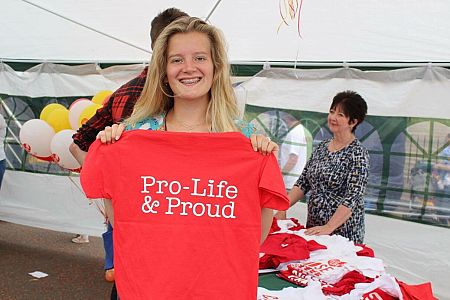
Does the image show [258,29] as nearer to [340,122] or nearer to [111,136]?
[340,122]

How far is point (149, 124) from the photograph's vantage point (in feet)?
4.94

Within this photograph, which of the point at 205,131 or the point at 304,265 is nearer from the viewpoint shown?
the point at 205,131

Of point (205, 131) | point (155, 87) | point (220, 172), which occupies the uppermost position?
point (155, 87)

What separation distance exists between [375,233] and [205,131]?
3242 mm

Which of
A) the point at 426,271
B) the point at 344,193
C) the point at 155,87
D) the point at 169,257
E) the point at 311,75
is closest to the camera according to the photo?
the point at 169,257

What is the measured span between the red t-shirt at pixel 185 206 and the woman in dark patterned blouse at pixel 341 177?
1470 mm

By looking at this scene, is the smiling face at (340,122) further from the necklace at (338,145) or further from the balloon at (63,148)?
the balloon at (63,148)

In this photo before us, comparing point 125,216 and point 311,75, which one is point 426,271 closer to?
point 311,75

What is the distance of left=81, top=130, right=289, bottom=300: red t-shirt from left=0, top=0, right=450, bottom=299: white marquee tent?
7.86 feet

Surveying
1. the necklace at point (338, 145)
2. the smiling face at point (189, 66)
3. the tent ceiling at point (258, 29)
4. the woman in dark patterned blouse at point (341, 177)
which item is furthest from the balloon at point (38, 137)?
the smiling face at point (189, 66)

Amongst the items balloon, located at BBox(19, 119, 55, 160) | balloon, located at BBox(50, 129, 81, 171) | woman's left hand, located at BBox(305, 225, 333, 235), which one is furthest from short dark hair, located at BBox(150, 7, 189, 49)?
balloon, located at BBox(19, 119, 55, 160)

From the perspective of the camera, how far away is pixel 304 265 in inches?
91.4

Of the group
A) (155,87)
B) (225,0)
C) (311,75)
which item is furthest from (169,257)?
(311,75)

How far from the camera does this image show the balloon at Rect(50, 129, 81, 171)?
3898 mm
